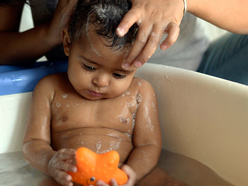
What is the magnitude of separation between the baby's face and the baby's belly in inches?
4.7

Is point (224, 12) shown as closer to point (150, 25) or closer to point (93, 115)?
point (150, 25)

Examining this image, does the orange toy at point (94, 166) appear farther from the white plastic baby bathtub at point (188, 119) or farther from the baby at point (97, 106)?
the white plastic baby bathtub at point (188, 119)

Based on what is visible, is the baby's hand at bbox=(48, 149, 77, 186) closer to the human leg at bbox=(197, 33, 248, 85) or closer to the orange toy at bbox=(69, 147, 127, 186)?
the orange toy at bbox=(69, 147, 127, 186)

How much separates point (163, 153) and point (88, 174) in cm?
47

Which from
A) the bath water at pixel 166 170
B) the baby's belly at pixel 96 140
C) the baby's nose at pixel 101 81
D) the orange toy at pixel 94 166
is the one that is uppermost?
the baby's nose at pixel 101 81

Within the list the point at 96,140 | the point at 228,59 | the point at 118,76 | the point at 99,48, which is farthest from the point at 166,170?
the point at 228,59

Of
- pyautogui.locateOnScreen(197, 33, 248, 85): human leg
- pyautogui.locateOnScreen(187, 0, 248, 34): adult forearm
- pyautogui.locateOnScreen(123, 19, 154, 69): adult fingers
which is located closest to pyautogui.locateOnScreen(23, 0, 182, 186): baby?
pyautogui.locateOnScreen(123, 19, 154, 69): adult fingers

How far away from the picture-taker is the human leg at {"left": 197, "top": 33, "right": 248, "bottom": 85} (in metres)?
1.39

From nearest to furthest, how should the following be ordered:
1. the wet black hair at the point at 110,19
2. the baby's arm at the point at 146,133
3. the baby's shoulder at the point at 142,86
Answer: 1. the wet black hair at the point at 110,19
2. the baby's arm at the point at 146,133
3. the baby's shoulder at the point at 142,86

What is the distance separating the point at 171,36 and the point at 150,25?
6cm

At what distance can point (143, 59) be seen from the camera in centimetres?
86

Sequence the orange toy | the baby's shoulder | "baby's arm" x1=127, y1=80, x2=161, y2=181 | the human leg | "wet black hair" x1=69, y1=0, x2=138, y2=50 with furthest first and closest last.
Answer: the human leg → the baby's shoulder → "baby's arm" x1=127, y1=80, x2=161, y2=181 → "wet black hair" x1=69, y1=0, x2=138, y2=50 → the orange toy

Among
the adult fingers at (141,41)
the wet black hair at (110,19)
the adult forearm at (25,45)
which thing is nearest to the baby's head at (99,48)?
the wet black hair at (110,19)

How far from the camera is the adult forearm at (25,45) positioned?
4.12 feet
